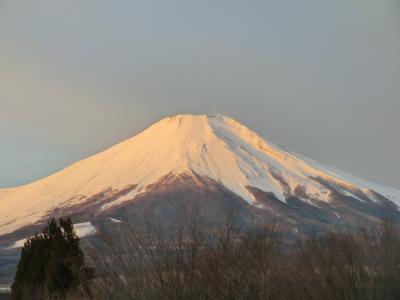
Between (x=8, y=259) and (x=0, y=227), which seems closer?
(x=8, y=259)

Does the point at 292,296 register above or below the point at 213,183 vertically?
above

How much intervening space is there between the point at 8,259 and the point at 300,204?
74.3 metres

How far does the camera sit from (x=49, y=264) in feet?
94.8

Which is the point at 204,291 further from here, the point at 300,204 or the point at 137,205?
the point at 300,204

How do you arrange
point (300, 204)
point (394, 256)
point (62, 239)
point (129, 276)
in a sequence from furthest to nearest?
point (300, 204) < point (62, 239) < point (394, 256) < point (129, 276)

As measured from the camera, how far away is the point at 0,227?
641 feet

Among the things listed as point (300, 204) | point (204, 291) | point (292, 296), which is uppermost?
point (204, 291)

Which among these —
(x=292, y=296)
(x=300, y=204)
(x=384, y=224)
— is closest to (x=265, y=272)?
(x=292, y=296)

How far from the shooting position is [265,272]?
58.4ft

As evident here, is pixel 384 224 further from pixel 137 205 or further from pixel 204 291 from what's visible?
pixel 137 205

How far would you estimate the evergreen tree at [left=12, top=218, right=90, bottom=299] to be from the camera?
92.1ft

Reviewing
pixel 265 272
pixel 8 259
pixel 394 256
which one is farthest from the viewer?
pixel 8 259

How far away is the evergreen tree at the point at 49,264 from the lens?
28.1 m

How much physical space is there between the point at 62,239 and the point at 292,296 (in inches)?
518
